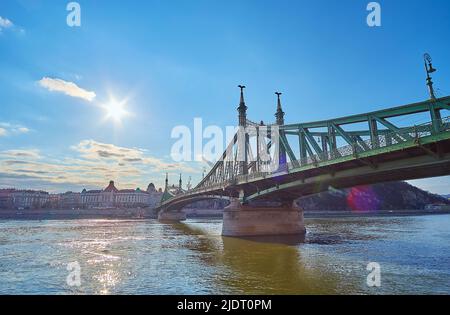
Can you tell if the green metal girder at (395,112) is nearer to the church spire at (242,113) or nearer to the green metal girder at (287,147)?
the green metal girder at (287,147)

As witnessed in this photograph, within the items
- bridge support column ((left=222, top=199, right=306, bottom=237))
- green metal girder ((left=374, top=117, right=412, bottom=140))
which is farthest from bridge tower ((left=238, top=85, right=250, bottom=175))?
green metal girder ((left=374, top=117, right=412, bottom=140))

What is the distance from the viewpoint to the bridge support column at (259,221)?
4249cm

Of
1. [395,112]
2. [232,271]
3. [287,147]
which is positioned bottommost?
[232,271]

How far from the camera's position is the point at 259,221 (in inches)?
1699

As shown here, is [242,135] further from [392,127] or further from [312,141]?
[392,127]

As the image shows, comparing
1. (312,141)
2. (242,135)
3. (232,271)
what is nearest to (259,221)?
(312,141)

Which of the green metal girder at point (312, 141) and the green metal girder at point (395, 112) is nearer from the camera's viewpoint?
the green metal girder at point (395, 112)

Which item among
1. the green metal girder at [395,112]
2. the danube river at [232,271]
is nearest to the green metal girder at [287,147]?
the green metal girder at [395,112]

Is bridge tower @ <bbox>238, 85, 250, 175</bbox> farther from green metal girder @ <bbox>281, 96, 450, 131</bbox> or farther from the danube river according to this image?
→ the danube river

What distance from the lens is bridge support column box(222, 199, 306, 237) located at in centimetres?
4249
